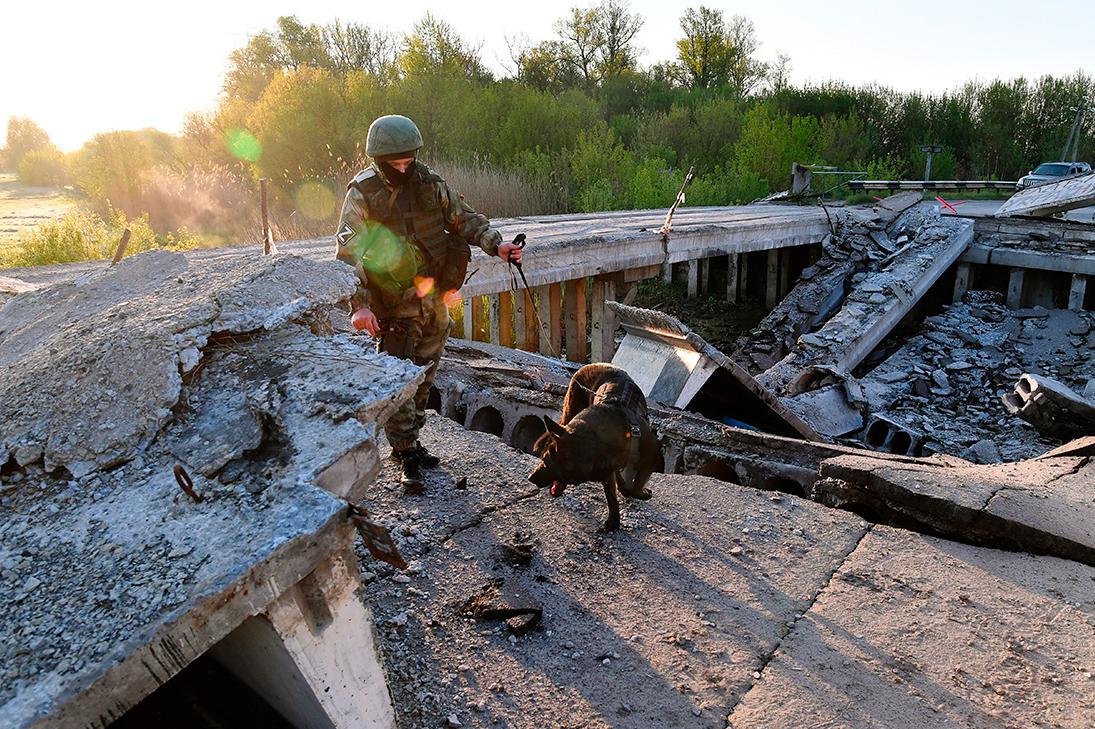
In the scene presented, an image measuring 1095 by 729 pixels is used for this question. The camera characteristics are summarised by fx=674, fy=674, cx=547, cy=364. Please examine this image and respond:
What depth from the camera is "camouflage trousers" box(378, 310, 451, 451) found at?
3650mm

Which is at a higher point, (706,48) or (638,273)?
(706,48)

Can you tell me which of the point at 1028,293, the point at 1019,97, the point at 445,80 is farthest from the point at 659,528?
the point at 1019,97

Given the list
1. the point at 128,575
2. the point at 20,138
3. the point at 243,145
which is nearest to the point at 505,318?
the point at 128,575

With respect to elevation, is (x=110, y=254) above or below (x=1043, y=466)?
above

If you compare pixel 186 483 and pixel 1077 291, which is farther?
pixel 1077 291

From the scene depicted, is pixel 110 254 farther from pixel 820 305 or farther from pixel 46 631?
pixel 820 305

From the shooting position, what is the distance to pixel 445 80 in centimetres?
1828

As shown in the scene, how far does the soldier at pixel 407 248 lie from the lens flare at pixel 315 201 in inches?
404

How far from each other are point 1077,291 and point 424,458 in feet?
37.8

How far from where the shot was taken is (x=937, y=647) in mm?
2518

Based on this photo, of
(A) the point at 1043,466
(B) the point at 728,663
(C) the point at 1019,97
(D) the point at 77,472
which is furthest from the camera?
(C) the point at 1019,97

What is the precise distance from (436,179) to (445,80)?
16.3 metres

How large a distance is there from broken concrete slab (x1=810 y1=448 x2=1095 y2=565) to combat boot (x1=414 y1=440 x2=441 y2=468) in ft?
7.04

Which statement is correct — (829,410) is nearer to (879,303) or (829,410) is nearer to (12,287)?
(879,303)
